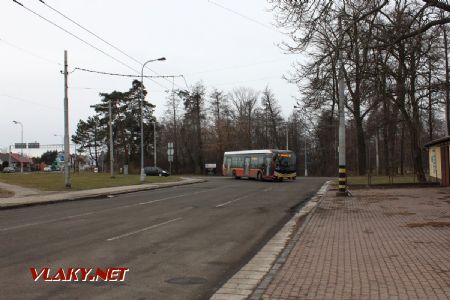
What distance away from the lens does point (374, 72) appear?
18109 mm

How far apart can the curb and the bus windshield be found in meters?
32.1

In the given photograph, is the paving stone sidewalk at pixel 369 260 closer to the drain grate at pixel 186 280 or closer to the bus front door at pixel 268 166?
the drain grate at pixel 186 280

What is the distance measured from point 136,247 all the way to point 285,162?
34.4 metres

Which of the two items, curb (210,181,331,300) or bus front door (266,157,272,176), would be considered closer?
curb (210,181,331,300)

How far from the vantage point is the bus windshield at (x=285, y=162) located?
42.6 metres

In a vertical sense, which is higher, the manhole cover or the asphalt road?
the asphalt road

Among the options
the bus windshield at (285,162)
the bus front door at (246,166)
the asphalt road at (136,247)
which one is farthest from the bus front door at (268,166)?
the asphalt road at (136,247)

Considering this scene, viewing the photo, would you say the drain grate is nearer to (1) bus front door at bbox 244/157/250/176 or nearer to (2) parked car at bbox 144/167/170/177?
(1) bus front door at bbox 244/157/250/176

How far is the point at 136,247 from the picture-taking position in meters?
9.48

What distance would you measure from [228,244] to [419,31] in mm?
10147

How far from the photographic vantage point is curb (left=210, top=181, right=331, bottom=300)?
19.4ft

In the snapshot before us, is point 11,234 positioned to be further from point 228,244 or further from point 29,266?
point 228,244

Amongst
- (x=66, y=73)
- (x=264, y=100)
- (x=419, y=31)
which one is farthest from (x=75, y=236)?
(x=264, y=100)

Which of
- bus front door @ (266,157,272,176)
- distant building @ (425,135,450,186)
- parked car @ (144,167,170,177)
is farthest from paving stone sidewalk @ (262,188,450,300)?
parked car @ (144,167,170,177)
